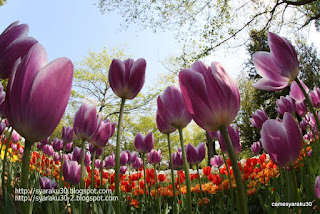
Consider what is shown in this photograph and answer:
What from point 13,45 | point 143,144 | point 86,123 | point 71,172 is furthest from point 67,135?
point 13,45

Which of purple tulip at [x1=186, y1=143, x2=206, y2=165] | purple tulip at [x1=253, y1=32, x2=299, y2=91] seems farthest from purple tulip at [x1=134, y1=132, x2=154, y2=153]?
purple tulip at [x1=253, y1=32, x2=299, y2=91]

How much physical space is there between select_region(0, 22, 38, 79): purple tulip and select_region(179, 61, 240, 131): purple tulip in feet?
1.54

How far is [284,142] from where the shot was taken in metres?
0.87

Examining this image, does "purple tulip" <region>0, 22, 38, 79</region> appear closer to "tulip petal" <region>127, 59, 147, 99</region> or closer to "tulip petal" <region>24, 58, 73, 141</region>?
"tulip petal" <region>24, 58, 73, 141</region>

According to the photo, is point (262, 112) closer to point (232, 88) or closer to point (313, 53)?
point (232, 88)

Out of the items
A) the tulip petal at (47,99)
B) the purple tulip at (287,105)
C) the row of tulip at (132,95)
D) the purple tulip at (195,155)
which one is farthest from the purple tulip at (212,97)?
the purple tulip at (287,105)

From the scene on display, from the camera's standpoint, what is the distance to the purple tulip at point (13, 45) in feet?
2.42

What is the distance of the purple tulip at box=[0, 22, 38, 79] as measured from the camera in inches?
29.1

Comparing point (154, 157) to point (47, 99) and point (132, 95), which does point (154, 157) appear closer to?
point (132, 95)

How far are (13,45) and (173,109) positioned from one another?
2.20ft

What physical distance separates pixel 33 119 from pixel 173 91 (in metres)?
0.73

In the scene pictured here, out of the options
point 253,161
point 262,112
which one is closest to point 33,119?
point 262,112

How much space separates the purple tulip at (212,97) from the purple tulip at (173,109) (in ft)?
1.55

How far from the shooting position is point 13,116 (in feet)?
1.64
